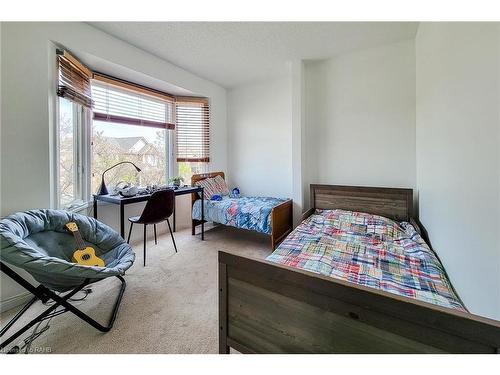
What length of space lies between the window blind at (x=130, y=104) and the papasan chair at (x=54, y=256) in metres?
1.57

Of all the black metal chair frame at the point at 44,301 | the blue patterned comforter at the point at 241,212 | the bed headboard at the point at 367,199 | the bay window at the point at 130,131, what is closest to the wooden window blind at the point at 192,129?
the bay window at the point at 130,131

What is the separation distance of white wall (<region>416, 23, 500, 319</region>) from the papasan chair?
1986 millimetres

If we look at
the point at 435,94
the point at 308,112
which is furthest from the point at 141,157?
the point at 435,94

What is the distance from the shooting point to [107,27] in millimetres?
2271

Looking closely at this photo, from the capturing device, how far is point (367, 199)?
2.73 m

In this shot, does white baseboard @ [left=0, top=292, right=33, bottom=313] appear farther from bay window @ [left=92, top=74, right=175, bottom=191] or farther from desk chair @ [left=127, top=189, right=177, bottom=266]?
bay window @ [left=92, top=74, right=175, bottom=191]

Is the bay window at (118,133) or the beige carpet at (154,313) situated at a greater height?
the bay window at (118,133)

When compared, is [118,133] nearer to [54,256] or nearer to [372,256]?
[54,256]

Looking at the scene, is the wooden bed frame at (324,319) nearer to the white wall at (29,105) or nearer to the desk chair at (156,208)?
the desk chair at (156,208)

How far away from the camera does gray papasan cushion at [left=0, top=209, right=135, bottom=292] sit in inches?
49.0

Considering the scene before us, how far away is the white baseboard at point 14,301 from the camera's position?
5.55 ft

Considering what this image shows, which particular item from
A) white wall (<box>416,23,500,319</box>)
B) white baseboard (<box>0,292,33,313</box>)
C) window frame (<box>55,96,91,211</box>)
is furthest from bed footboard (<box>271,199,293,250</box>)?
white baseboard (<box>0,292,33,313</box>)

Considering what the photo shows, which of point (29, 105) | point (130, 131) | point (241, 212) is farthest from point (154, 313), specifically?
point (130, 131)
